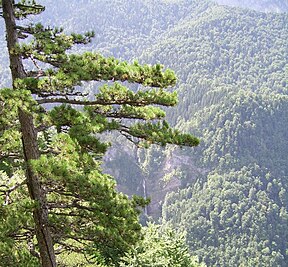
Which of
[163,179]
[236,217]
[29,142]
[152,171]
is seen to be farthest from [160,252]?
[152,171]

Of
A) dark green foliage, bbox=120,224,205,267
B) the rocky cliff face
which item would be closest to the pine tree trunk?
dark green foliage, bbox=120,224,205,267

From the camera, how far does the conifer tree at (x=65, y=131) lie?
7.05 meters

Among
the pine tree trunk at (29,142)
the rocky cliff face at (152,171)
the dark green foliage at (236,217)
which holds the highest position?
the rocky cliff face at (152,171)

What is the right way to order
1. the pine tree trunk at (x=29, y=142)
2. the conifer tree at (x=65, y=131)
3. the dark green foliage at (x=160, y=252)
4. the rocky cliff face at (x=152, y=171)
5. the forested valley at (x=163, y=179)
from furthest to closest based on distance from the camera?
the rocky cliff face at (x=152, y=171)
the dark green foliage at (x=160, y=252)
the pine tree trunk at (x=29, y=142)
the forested valley at (x=163, y=179)
the conifer tree at (x=65, y=131)

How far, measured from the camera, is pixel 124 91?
7.47 meters

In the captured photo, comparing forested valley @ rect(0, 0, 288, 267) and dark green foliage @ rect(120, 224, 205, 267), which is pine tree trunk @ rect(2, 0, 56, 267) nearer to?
forested valley @ rect(0, 0, 288, 267)

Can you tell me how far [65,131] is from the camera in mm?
7719

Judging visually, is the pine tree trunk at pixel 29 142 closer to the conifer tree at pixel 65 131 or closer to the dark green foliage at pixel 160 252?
the conifer tree at pixel 65 131

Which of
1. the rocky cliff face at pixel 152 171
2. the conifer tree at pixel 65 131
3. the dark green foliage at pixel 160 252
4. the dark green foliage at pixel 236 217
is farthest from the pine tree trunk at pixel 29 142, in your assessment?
the rocky cliff face at pixel 152 171

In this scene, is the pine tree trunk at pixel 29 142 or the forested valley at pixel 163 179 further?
the pine tree trunk at pixel 29 142

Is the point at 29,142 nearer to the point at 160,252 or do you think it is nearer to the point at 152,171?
the point at 160,252

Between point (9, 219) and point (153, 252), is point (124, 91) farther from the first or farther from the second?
point (153, 252)

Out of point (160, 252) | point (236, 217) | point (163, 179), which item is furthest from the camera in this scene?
point (163, 179)

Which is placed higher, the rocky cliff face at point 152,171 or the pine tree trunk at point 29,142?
the rocky cliff face at point 152,171
